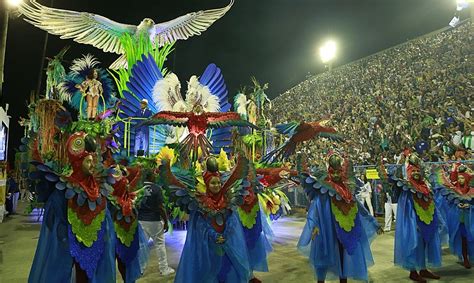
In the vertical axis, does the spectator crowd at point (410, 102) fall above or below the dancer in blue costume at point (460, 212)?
above

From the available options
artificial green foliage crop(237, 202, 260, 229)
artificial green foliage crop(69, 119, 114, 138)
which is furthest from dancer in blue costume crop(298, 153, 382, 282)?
artificial green foliage crop(69, 119, 114, 138)

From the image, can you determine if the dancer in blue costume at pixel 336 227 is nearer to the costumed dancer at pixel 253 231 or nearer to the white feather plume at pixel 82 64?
the costumed dancer at pixel 253 231

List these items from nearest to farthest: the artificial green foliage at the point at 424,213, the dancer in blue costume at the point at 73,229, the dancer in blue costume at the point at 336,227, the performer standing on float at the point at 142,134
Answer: the dancer in blue costume at the point at 73,229 < the dancer in blue costume at the point at 336,227 < the artificial green foliage at the point at 424,213 < the performer standing on float at the point at 142,134

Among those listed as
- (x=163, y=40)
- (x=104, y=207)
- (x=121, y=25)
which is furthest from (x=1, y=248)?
(x=163, y=40)

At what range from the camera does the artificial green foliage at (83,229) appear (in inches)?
138

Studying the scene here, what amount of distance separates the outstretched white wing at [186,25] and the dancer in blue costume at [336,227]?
11746 millimetres

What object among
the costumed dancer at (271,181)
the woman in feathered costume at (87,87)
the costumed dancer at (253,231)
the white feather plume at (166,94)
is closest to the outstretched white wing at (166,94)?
the white feather plume at (166,94)

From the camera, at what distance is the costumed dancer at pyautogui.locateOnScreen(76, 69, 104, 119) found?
1193cm

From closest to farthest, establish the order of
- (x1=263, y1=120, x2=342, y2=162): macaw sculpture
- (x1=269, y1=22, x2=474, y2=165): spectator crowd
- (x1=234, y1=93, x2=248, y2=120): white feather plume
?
(x1=263, y1=120, x2=342, y2=162): macaw sculpture → (x1=269, y1=22, x2=474, y2=165): spectator crowd → (x1=234, y1=93, x2=248, y2=120): white feather plume

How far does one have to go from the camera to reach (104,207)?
3.78 metres

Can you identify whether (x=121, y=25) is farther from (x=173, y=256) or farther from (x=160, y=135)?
(x=173, y=256)

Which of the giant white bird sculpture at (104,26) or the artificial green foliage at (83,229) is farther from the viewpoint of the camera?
the giant white bird sculpture at (104,26)

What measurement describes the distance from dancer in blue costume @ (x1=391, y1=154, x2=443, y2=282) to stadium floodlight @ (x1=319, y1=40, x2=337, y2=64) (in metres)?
18.3

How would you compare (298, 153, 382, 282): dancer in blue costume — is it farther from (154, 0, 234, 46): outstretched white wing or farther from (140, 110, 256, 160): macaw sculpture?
(154, 0, 234, 46): outstretched white wing
